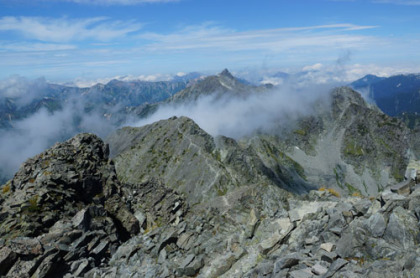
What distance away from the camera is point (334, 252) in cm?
2003

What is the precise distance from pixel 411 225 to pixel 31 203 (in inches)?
1843

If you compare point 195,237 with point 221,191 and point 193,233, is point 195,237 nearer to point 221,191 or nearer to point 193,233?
point 193,233

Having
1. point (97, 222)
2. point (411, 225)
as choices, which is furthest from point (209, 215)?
point (411, 225)

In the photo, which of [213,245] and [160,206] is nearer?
[213,245]

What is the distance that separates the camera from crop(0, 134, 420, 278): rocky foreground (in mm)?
19891

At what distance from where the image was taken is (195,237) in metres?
38.1

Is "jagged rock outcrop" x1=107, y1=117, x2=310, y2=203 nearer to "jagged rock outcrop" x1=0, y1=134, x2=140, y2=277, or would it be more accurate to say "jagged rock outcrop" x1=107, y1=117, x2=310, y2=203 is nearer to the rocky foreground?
"jagged rock outcrop" x1=0, y1=134, x2=140, y2=277

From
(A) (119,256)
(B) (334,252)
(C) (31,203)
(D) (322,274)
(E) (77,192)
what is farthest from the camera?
(E) (77,192)

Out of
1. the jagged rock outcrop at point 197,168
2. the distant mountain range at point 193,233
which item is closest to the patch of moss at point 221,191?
the jagged rock outcrop at point 197,168

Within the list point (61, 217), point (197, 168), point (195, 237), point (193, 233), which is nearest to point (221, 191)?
point (197, 168)

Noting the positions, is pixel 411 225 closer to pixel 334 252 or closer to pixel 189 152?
pixel 334 252

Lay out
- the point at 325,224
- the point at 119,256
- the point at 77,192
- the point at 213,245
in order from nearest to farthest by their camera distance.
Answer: the point at 325,224, the point at 213,245, the point at 119,256, the point at 77,192

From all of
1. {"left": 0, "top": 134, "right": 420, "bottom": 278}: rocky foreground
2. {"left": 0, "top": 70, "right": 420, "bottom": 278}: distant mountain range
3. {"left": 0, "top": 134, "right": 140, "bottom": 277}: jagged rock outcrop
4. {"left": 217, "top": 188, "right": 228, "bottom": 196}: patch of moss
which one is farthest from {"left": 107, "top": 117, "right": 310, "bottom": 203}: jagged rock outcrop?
{"left": 0, "top": 134, "right": 420, "bottom": 278}: rocky foreground

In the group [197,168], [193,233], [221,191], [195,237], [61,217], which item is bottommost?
[221,191]
